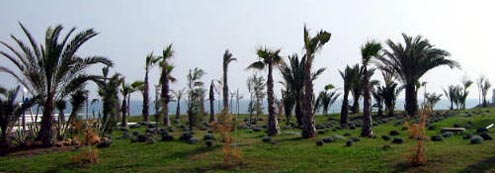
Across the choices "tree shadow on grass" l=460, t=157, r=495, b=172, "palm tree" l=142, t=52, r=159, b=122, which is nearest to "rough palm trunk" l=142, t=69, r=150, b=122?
"palm tree" l=142, t=52, r=159, b=122

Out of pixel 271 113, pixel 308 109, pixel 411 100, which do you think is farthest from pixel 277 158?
pixel 411 100

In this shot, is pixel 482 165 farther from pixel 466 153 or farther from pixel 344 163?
pixel 344 163

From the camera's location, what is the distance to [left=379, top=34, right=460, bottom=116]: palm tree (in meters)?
40.3

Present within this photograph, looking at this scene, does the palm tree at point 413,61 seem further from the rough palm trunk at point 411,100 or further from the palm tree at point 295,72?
the palm tree at point 295,72

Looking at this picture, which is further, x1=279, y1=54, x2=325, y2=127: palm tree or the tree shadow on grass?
x1=279, y1=54, x2=325, y2=127: palm tree

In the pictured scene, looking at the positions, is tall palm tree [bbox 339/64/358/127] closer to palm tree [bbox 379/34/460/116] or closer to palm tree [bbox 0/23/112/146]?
A: palm tree [bbox 379/34/460/116]

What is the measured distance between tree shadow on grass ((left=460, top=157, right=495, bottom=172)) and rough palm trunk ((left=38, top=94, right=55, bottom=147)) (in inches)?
633

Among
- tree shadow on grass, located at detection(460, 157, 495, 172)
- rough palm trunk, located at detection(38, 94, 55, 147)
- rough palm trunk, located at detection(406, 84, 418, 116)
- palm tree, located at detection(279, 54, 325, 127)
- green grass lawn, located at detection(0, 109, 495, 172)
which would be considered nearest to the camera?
tree shadow on grass, located at detection(460, 157, 495, 172)

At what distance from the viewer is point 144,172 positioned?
16.8 metres

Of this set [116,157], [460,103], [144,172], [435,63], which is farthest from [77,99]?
[460,103]

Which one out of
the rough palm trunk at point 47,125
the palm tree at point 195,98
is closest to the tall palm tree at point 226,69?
the palm tree at point 195,98

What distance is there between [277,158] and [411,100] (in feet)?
81.2

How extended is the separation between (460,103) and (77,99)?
131ft

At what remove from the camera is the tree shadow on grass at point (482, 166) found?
50.1ft
